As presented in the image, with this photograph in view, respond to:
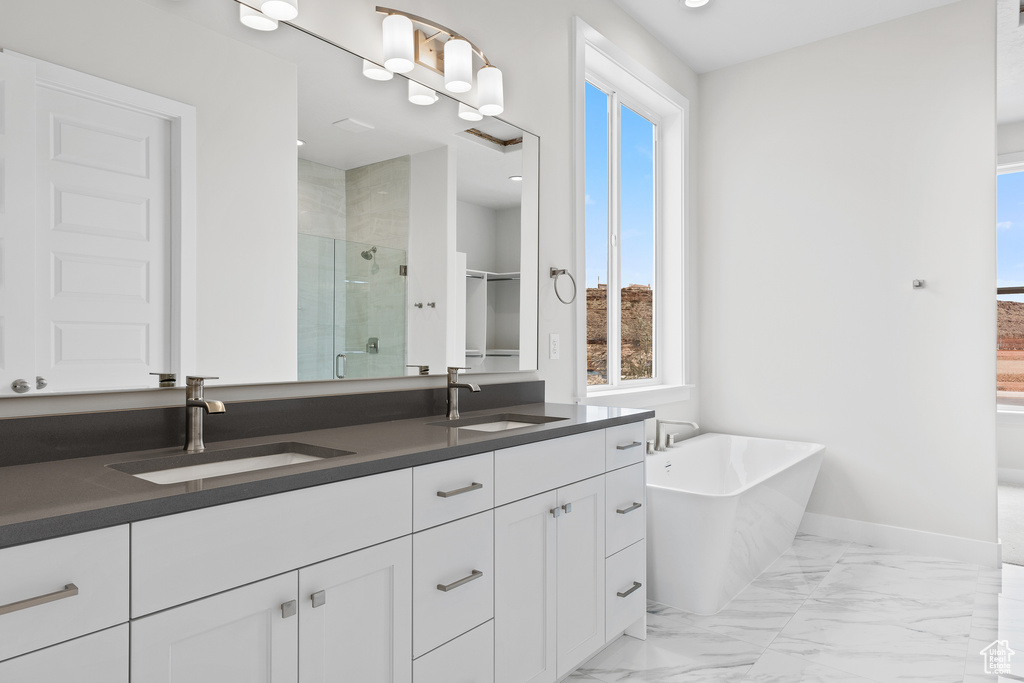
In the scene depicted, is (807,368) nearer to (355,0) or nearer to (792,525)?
(792,525)

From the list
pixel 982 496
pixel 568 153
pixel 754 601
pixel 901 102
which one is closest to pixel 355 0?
pixel 568 153

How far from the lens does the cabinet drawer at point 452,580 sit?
137 cm

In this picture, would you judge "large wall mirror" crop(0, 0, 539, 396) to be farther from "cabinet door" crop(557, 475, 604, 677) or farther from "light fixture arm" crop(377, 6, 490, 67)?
"cabinet door" crop(557, 475, 604, 677)

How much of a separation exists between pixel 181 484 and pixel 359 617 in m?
0.44

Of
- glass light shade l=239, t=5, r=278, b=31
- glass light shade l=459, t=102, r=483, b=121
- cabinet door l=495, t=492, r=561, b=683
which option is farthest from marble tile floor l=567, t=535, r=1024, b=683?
glass light shade l=239, t=5, r=278, b=31

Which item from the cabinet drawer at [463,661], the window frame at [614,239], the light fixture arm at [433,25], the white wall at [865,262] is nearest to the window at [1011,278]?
the white wall at [865,262]

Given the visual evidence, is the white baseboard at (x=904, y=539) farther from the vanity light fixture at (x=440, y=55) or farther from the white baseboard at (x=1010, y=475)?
the vanity light fixture at (x=440, y=55)

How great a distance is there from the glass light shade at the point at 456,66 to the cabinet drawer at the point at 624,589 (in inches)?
65.8

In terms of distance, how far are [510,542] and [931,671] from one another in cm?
151

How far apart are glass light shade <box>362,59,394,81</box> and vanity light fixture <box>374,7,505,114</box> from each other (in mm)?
24

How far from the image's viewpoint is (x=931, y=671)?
Answer: 2.00 m

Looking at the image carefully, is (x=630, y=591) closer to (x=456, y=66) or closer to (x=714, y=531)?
(x=714, y=531)

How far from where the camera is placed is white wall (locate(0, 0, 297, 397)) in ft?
4.30

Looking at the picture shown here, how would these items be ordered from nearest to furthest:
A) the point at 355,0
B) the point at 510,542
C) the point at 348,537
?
the point at 348,537 < the point at 510,542 < the point at 355,0
